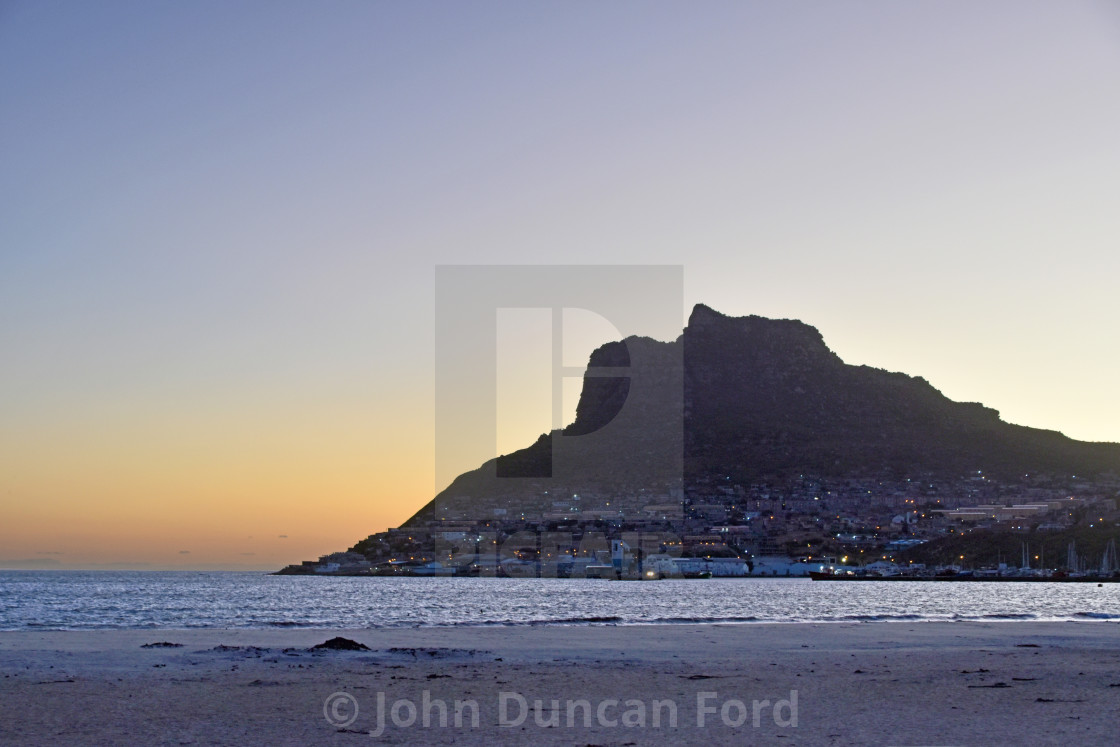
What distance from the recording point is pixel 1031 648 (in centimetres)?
2980

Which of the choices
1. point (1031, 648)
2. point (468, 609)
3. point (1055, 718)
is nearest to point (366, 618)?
point (468, 609)

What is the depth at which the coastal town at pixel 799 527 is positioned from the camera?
169500 mm

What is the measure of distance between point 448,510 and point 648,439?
44.1 metres

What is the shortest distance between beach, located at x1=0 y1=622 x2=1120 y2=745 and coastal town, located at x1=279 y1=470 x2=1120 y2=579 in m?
139

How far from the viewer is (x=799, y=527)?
177 metres

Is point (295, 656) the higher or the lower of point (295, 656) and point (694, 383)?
the lower

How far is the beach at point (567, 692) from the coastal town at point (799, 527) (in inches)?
5456

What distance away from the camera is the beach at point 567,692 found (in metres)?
14.3

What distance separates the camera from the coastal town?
170 metres

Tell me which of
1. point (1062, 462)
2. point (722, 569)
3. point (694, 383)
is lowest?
point (722, 569)

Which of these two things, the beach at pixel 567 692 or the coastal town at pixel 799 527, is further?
the coastal town at pixel 799 527

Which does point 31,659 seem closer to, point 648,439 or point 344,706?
point 344,706

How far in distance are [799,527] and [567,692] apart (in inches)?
6508

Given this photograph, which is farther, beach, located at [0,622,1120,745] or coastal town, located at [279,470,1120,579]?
coastal town, located at [279,470,1120,579]
